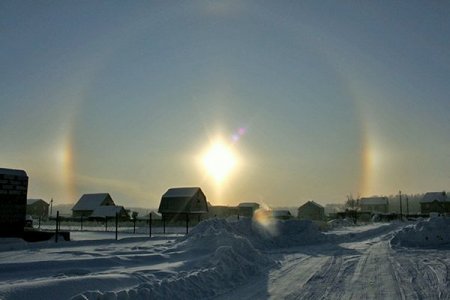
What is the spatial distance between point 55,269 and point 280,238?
18.7 metres

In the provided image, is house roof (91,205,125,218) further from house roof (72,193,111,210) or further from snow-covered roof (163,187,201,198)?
snow-covered roof (163,187,201,198)

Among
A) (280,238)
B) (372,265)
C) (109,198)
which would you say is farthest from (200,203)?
(372,265)

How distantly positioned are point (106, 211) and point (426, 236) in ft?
218

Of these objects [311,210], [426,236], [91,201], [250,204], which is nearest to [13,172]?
[426,236]

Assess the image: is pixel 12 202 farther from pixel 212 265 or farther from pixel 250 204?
pixel 250 204

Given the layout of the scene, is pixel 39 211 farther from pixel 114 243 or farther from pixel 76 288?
pixel 76 288

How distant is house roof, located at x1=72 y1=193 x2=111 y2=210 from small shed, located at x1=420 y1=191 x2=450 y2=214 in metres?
90.2

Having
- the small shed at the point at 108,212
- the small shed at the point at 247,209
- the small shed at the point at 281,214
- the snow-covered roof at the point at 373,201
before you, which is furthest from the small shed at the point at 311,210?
the small shed at the point at 108,212

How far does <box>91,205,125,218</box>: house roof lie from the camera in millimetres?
81688

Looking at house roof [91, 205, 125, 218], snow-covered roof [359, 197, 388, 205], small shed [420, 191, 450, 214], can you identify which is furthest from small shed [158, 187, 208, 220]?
snow-covered roof [359, 197, 388, 205]

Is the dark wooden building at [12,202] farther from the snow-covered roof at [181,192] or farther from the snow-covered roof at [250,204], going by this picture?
the snow-covered roof at [250,204]

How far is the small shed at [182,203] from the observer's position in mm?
67812

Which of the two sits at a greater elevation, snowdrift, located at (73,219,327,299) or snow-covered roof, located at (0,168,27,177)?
snow-covered roof, located at (0,168,27,177)

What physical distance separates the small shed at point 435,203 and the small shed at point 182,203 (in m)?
81.4
